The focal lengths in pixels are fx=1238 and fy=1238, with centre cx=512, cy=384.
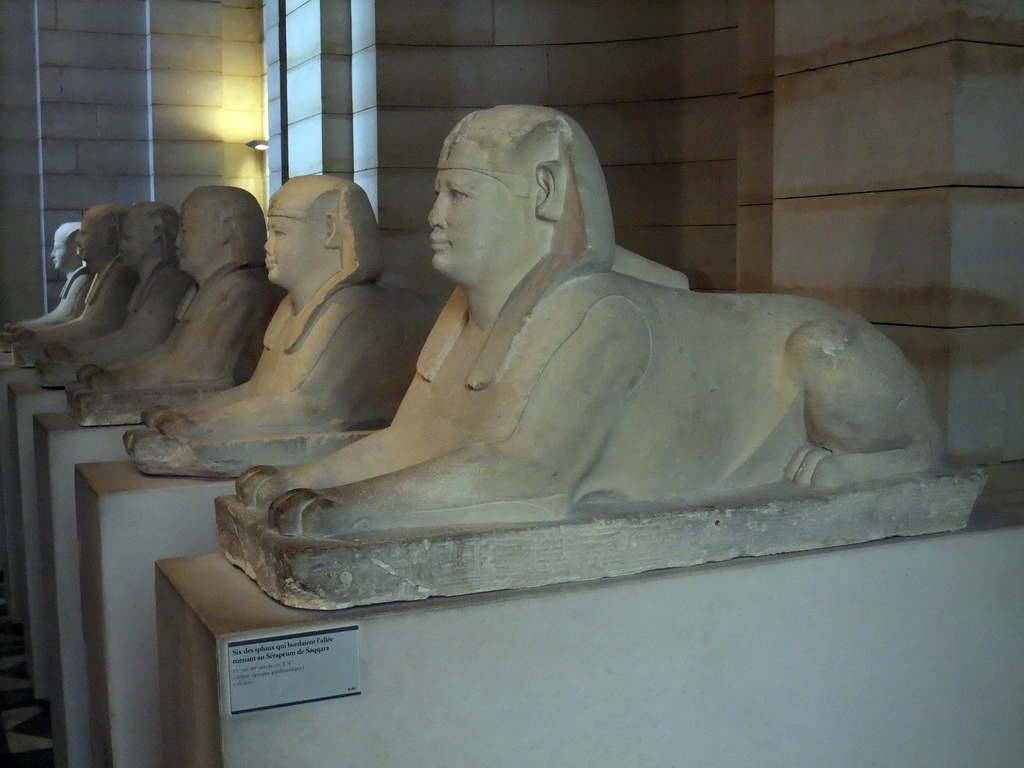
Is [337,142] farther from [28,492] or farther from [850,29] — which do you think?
[850,29]

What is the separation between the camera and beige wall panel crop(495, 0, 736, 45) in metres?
7.37

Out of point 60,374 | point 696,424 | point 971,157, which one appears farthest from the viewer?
point 60,374

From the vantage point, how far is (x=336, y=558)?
7.73 ft

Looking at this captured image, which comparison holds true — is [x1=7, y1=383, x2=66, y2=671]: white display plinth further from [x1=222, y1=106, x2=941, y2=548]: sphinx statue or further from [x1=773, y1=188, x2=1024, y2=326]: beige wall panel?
[x1=773, y1=188, x2=1024, y2=326]: beige wall panel

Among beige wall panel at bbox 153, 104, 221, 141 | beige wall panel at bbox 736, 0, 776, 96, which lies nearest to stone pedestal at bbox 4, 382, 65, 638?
beige wall panel at bbox 736, 0, 776, 96

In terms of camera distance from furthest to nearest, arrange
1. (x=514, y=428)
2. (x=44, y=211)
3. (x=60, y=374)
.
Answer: (x=44, y=211)
(x=60, y=374)
(x=514, y=428)

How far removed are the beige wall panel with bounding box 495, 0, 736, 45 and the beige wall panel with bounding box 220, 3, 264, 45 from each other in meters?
5.07

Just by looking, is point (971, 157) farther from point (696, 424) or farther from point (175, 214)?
point (175, 214)

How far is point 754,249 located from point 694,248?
155 centimetres

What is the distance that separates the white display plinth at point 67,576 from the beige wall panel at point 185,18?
25.5 ft

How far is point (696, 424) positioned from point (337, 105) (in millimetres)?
5565

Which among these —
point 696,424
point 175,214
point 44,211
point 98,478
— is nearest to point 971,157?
point 696,424

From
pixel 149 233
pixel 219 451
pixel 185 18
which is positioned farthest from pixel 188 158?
pixel 219 451

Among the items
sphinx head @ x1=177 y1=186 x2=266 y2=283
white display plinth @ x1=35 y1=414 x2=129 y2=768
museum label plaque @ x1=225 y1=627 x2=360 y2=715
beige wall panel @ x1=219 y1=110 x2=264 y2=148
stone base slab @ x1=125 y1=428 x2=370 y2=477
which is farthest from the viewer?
beige wall panel @ x1=219 y1=110 x2=264 y2=148
